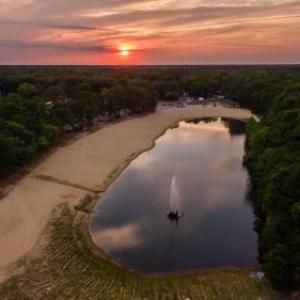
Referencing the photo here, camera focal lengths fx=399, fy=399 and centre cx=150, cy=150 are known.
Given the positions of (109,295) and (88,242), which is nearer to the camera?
(109,295)

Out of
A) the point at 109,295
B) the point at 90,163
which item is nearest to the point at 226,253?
the point at 109,295

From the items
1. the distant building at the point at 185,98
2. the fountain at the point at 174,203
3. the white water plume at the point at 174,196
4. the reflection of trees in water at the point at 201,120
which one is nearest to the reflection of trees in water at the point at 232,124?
the reflection of trees in water at the point at 201,120

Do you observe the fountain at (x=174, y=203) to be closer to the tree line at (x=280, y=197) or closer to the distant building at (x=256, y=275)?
the tree line at (x=280, y=197)

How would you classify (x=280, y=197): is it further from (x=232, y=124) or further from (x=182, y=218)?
(x=232, y=124)

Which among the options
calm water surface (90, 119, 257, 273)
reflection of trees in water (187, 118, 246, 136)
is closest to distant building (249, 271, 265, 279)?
calm water surface (90, 119, 257, 273)

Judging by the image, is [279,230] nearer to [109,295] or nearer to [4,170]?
[109,295]
